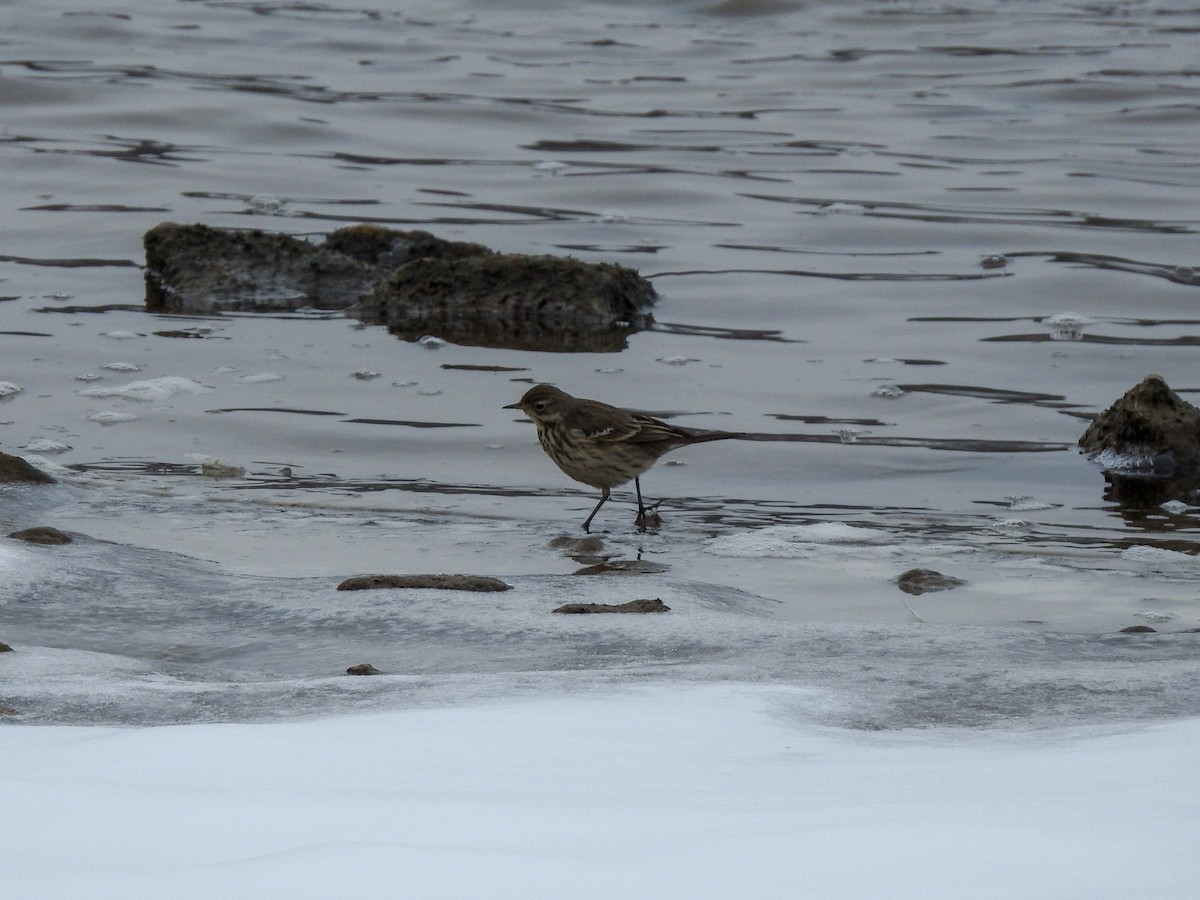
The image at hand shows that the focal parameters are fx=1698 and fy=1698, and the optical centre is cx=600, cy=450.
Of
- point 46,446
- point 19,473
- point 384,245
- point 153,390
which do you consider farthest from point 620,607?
point 384,245

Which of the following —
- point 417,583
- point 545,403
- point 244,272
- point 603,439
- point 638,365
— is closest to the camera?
point 417,583

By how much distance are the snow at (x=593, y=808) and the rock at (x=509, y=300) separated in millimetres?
6398

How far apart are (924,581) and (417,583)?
1.69 metres

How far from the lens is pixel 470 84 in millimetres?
17938

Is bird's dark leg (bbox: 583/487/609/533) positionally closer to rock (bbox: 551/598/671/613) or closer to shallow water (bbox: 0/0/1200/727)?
shallow water (bbox: 0/0/1200/727)

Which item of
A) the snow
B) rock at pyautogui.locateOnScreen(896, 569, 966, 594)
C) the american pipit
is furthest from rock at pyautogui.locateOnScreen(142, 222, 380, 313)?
the snow

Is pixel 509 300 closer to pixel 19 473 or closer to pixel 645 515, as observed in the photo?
pixel 645 515

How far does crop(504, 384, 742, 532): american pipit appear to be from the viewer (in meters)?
6.57

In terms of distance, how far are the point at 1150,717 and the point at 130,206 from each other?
10432 mm

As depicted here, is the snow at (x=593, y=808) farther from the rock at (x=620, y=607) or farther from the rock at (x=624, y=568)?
the rock at (x=624, y=568)

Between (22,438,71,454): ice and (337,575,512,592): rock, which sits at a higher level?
(337,575,512,592): rock

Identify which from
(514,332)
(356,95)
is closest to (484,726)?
(514,332)

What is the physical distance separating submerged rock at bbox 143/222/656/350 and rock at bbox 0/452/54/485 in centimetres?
329

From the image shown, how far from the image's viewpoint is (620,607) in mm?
4602
